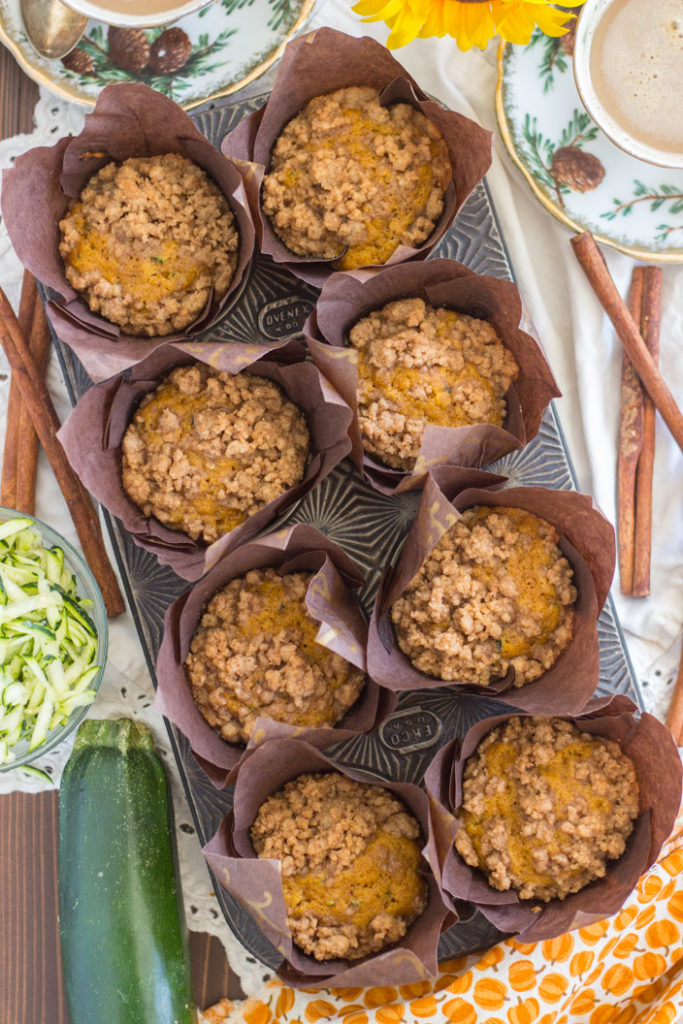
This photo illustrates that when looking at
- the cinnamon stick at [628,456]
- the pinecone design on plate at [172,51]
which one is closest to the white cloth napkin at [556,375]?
the cinnamon stick at [628,456]

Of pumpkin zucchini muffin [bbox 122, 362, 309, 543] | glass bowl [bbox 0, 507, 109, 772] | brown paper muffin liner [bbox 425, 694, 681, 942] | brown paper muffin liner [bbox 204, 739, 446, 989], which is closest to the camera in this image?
brown paper muffin liner [bbox 204, 739, 446, 989]

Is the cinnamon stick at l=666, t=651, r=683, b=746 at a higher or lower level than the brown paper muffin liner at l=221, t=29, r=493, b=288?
lower

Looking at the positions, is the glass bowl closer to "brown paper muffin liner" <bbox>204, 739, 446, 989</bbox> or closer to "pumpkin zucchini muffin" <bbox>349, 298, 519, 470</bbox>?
"brown paper muffin liner" <bbox>204, 739, 446, 989</bbox>

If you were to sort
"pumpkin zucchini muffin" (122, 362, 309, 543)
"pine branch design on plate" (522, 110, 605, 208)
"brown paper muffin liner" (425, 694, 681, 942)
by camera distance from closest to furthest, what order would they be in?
"brown paper muffin liner" (425, 694, 681, 942)
"pumpkin zucchini muffin" (122, 362, 309, 543)
"pine branch design on plate" (522, 110, 605, 208)

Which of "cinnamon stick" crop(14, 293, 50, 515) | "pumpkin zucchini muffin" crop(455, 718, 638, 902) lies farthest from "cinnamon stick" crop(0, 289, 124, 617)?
"pumpkin zucchini muffin" crop(455, 718, 638, 902)

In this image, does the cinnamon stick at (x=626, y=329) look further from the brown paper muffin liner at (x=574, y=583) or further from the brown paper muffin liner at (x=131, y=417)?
the brown paper muffin liner at (x=131, y=417)

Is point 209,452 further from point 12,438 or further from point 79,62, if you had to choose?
point 79,62

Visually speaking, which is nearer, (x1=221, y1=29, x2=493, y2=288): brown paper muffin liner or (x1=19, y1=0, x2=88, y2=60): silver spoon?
(x1=221, y1=29, x2=493, y2=288): brown paper muffin liner

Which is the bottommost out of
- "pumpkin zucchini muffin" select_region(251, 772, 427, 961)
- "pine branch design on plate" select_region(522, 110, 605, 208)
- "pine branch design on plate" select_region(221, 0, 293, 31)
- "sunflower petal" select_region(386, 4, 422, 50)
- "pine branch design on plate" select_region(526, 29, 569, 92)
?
"pumpkin zucchini muffin" select_region(251, 772, 427, 961)
